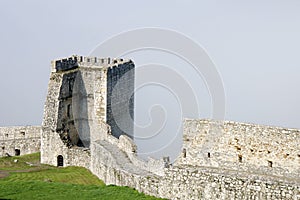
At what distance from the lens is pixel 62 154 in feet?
141

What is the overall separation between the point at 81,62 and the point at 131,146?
553 inches

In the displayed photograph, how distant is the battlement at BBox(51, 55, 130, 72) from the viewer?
45.3 meters

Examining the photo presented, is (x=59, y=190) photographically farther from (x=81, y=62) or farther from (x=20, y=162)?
(x=81, y=62)

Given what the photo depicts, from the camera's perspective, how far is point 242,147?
97.8ft

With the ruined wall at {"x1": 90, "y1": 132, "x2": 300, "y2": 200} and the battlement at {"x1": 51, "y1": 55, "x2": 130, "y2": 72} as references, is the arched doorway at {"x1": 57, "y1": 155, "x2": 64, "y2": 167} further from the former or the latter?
the ruined wall at {"x1": 90, "y1": 132, "x2": 300, "y2": 200}

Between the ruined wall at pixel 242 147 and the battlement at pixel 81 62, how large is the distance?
15744mm

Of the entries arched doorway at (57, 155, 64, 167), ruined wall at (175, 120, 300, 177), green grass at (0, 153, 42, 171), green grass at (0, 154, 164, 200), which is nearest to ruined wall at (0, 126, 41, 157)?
green grass at (0, 153, 42, 171)

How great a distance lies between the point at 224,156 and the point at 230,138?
0.98 m

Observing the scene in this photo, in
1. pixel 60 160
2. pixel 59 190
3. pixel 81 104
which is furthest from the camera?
pixel 81 104

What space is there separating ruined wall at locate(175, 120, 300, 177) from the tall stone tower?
13137 mm

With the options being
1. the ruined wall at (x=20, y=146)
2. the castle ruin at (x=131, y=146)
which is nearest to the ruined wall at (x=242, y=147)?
the castle ruin at (x=131, y=146)

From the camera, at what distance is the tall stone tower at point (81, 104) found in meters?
43.6

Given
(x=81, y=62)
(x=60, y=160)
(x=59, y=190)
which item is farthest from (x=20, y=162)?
(x=59, y=190)

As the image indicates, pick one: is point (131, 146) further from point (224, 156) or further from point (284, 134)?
point (284, 134)
